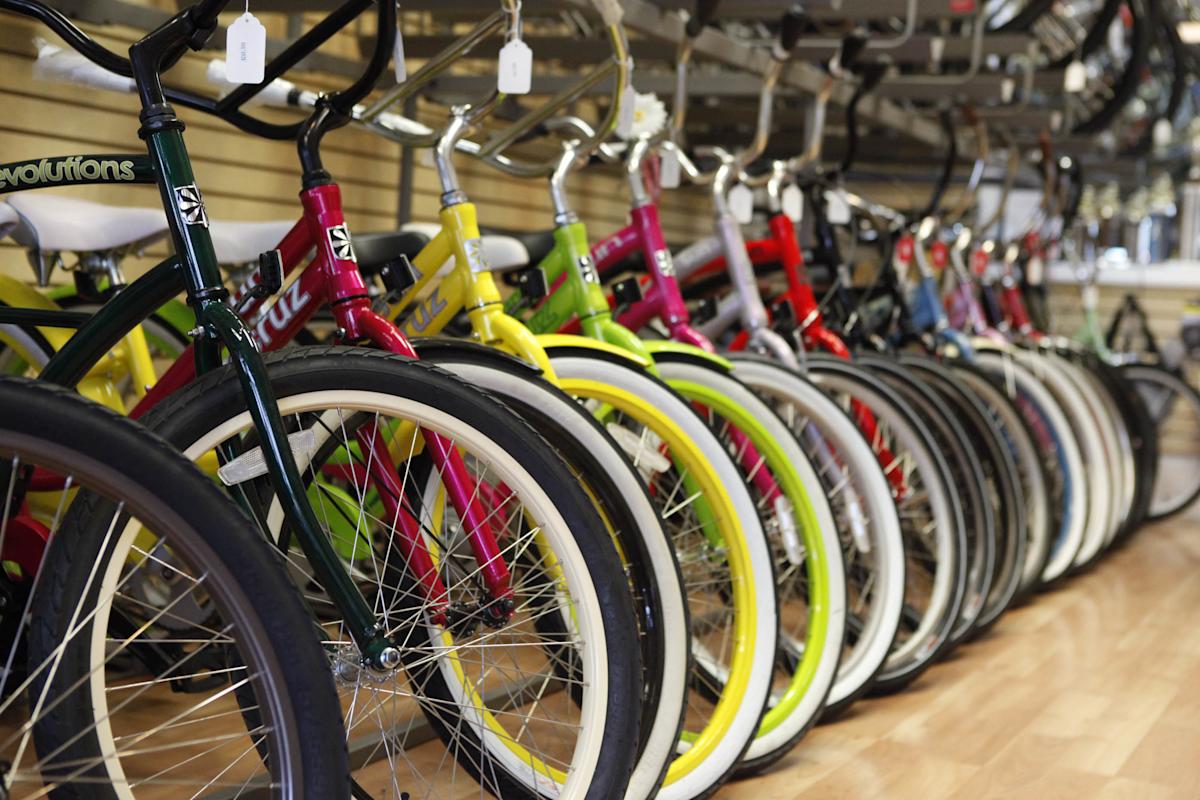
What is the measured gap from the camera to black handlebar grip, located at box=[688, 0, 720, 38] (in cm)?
249

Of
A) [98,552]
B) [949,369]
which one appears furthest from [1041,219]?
[98,552]

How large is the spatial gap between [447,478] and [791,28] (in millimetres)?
1556

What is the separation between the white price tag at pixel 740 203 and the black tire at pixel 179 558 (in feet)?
5.75

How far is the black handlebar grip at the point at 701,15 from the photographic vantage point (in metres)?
2.49

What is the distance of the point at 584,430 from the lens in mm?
1618

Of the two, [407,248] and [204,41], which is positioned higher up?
[204,41]

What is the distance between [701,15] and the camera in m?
2.53

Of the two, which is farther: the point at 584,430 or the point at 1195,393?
the point at 1195,393

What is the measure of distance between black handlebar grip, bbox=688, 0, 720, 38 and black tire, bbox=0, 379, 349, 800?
174cm

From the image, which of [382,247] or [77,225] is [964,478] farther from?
[77,225]

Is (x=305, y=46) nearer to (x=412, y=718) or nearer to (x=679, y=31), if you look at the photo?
(x=412, y=718)

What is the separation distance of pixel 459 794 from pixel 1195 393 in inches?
159

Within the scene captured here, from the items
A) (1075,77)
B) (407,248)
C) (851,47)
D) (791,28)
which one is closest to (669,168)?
(791,28)

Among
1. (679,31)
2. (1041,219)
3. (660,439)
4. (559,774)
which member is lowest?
(559,774)
